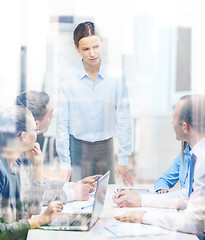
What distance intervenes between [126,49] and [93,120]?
50 cm

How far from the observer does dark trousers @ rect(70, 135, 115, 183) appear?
2102mm

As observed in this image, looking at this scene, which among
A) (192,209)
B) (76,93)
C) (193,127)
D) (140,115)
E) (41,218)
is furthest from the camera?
(140,115)

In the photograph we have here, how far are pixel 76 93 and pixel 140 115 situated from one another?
475 millimetres

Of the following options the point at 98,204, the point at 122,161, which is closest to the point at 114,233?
the point at 98,204

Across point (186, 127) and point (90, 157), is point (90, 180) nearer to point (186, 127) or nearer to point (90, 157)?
point (90, 157)

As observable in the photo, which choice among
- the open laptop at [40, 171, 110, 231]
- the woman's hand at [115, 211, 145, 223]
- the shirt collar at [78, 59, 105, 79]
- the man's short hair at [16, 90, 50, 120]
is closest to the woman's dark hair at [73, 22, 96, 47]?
the shirt collar at [78, 59, 105, 79]

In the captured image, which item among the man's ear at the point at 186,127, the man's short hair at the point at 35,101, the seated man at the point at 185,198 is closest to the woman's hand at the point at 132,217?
the seated man at the point at 185,198

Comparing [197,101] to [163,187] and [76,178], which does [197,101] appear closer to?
[163,187]

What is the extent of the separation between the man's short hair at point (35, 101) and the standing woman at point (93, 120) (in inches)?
4.0

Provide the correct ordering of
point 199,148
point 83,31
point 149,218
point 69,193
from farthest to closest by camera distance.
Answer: point 83,31, point 69,193, point 199,148, point 149,218

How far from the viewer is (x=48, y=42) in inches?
79.6

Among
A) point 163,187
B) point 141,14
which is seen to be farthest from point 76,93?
point 163,187

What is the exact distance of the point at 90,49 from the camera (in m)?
2.03

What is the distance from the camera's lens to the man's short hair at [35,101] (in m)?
2.03
